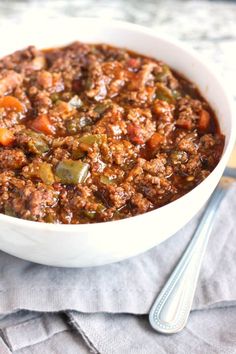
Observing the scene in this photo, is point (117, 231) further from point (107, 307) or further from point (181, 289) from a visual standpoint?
point (181, 289)

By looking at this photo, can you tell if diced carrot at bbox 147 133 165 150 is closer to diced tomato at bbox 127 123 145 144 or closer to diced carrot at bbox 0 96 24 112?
diced tomato at bbox 127 123 145 144

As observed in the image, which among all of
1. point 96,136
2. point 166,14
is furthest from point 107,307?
point 166,14

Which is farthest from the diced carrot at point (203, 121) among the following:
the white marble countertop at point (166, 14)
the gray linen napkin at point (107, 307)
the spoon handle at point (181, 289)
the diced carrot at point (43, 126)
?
the white marble countertop at point (166, 14)

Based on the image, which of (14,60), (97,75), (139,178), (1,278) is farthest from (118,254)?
(14,60)

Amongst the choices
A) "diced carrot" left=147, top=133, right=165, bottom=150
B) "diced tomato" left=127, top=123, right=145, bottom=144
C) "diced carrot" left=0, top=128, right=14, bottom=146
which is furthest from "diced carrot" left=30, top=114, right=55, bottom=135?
"diced carrot" left=147, top=133, right=165, bottom=150

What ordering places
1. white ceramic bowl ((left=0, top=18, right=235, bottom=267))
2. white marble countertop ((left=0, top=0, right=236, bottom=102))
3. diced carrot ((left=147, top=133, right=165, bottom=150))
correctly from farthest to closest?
white marble countertop ((left=0, top=0, right=236, bottom=102))
diced carrot ((left=147, top=133, right=165, bottom=150))
white ceramic bowl ((left=0, top=18, right=235, bottom=267))
